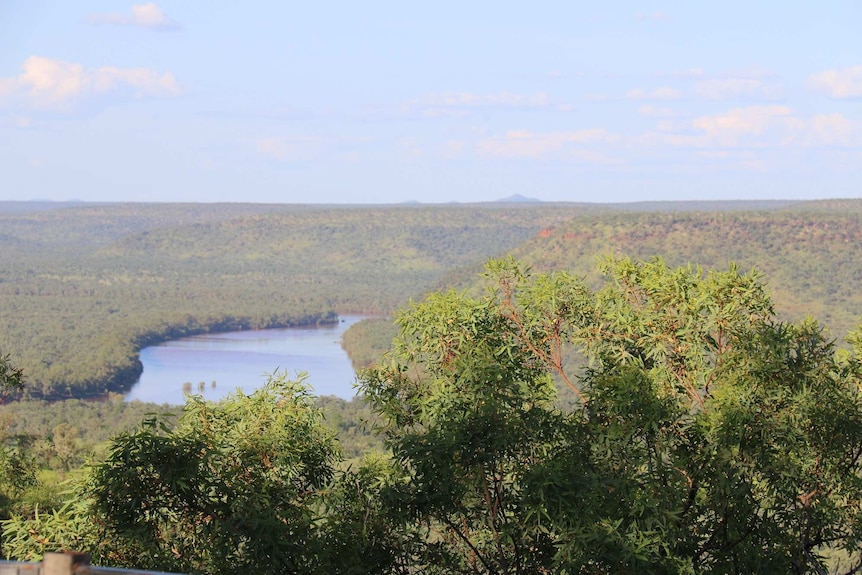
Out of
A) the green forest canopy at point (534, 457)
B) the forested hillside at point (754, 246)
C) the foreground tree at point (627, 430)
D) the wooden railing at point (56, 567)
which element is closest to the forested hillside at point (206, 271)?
the forested hillside at point (754, 246)

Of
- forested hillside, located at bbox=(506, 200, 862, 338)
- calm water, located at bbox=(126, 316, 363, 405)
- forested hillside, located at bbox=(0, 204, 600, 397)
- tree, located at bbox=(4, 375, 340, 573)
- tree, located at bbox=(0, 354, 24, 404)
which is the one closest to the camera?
tree, located at bbox=(4, 375, 340, 573)

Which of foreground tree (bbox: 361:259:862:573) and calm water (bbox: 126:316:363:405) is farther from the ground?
foreground tree (bbox: 361:259:862:573)

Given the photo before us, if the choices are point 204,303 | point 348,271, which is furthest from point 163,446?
point 348,271

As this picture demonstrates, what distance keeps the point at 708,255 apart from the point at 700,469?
59224 mm

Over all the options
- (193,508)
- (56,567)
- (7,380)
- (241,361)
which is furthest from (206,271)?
(56,567)

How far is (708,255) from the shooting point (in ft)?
212

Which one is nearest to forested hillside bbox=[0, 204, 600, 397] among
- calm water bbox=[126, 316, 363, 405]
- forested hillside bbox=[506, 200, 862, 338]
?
calm water bbox=[126, 316, 363, 405]

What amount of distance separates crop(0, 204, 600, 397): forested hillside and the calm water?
6.89ft

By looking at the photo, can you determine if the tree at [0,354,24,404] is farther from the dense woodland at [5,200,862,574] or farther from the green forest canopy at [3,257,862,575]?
the green forest canopy at [3,257,862,575]

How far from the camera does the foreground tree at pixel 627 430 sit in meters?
7.01

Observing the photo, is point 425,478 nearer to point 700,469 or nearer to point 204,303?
point 700,469

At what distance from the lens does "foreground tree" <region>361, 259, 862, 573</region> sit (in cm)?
701

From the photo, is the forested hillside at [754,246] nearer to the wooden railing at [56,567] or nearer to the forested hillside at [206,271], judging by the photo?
the forested hillside at [206,271]

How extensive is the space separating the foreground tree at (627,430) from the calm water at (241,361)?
40092mm
